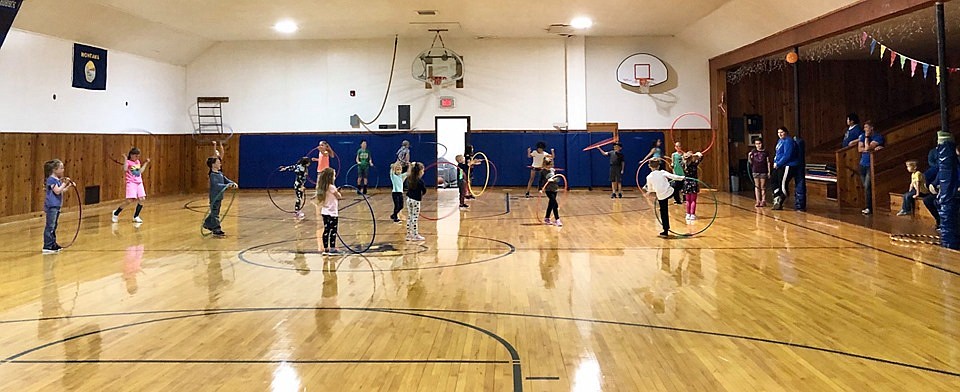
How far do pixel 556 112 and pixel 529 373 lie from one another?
48.4 ft

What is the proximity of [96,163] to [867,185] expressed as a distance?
1638 cm

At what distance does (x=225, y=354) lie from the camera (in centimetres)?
378

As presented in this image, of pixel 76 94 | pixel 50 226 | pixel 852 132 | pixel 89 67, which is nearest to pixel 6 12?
pixel 50 226

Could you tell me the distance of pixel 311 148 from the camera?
17641 mm

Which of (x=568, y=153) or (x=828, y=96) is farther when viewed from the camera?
(x=568, y=153)

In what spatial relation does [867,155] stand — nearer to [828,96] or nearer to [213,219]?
[828,96]

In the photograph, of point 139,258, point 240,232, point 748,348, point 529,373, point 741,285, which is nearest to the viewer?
point 529,373

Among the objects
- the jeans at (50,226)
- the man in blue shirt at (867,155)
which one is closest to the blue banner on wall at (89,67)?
the jeans at (50,226)

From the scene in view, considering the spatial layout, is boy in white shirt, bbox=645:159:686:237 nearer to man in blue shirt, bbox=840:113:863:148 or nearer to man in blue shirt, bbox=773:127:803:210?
man in blue shirt, bbox=773:127:803:210

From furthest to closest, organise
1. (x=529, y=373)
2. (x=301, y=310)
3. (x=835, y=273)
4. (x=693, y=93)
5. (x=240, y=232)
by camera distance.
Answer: (x=693, y=93) < (x=240, y=232) < (x=835, y=273) < (x=301, y=310) < (x=529, y=373)

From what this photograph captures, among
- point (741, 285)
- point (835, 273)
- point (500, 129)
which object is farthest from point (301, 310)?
point (500, 129)

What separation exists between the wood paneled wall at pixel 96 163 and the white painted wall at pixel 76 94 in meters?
0.25

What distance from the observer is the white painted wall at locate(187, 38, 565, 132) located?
1752 centimetres

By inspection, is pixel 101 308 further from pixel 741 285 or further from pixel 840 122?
pixel 840 122
